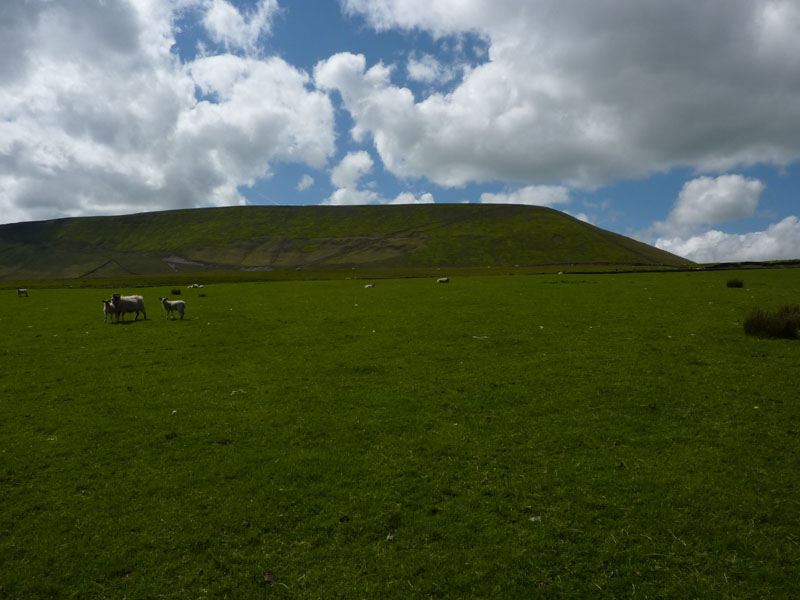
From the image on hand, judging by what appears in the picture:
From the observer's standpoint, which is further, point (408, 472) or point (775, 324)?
point (775, 324)

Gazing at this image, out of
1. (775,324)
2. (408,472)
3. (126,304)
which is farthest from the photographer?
(126,304)

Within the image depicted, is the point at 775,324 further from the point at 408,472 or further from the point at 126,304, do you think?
the point at 126,304

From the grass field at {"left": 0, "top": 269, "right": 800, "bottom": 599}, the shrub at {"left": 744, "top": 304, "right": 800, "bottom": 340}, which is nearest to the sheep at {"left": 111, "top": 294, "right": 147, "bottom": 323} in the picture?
the grass field at {"left": 0, "top": 269, "right": 800, "bottom": 599}

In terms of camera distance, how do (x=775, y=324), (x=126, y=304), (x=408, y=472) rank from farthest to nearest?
(x=126, y=304) → (x=775, y=324) → (x=408, y=472)

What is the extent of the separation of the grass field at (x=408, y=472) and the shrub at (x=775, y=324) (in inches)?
56.3

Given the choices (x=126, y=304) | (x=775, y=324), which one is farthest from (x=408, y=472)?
(x=126, y=304)

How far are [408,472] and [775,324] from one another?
21425 mm

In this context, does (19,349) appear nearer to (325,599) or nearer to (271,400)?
(271,400)

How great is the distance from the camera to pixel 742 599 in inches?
253

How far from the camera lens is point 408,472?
1001 cm

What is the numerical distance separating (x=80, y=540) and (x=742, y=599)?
1152 cm

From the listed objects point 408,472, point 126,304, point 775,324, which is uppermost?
point 126,304

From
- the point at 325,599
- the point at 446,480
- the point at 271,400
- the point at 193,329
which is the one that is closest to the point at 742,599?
the point at 446,480

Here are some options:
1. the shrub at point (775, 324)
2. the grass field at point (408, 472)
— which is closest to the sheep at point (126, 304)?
the grass field at point (408, 472)
